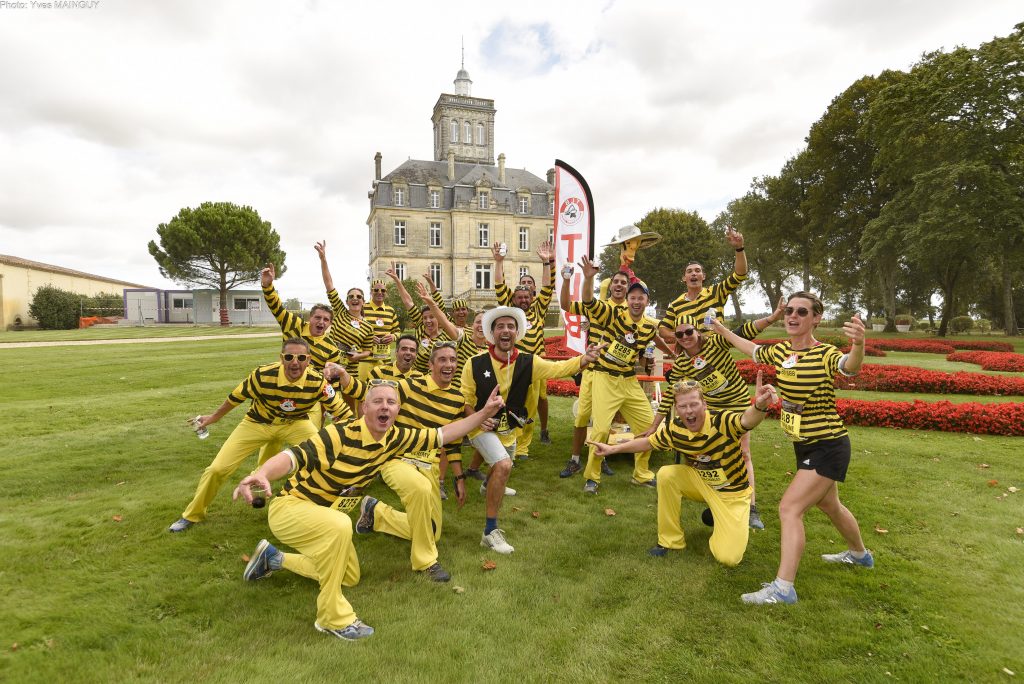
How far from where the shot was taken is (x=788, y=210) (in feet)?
128

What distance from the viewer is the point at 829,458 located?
416 cm

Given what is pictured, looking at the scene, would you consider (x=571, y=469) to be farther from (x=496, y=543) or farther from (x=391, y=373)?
(x=391, y=373)

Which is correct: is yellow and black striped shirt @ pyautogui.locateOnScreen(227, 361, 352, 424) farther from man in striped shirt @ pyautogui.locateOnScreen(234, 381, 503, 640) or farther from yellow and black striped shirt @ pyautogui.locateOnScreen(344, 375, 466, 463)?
man in striped shirt @ pyautogui.locateOnScreen(234, 381, 503, 640)

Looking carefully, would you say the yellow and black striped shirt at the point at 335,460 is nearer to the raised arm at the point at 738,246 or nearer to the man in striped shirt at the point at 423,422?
the man in striped shirt at the point at 423,422

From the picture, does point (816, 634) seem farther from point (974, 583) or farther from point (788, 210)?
point (788, 210)

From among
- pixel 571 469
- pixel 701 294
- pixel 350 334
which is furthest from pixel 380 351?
pixel 701 294

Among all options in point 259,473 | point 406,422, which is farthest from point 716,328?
point 259,473

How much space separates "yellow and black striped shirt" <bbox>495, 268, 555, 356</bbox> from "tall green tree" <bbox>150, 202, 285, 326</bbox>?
49.5 metres

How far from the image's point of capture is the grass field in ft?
11.3

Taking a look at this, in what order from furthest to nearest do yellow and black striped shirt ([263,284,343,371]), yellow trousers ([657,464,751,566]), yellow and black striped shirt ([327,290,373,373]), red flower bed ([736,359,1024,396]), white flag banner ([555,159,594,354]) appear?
red flower bed ([736,359,1024,396])
white flag banner ([555,159,594,354])
yellow and black striped shirt ([327,290,373,373])
yellow and black striped shirt ([263,284,343,371])
yellow trousers ([657,464,751,566])

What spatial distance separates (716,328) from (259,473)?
4705 millimetres

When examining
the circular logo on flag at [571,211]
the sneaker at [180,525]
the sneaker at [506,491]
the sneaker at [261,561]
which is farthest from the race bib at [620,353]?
the circular logo on flag at [571,211]

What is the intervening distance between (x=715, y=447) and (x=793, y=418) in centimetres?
82

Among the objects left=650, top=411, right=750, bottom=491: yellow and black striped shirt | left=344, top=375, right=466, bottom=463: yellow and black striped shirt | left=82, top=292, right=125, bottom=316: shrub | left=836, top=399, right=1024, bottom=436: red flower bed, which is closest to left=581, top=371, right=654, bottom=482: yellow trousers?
left=650, top=411, right=750, bottom=491: yellow and black striped shirt
